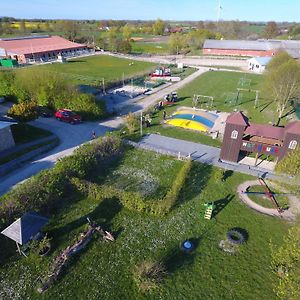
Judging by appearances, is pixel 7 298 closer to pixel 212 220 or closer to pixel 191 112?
pixel 212 220

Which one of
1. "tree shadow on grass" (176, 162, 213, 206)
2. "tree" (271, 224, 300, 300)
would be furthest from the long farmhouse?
"tree" (271, 224, 300, 300)

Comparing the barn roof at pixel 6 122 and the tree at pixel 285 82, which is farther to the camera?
the tree at pixel 285 82

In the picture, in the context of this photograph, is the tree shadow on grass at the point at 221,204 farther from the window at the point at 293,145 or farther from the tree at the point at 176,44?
the tree at the point at 176,44

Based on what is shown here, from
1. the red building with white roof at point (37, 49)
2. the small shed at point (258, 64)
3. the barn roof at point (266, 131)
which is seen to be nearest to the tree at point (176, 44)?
the red building with white roof at point (37, 49)

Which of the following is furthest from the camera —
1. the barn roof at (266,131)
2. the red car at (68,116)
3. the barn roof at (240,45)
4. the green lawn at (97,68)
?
the barn roof at (240,45)

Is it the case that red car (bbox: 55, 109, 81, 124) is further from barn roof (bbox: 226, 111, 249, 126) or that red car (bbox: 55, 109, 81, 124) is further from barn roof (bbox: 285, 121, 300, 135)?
barn roof (bbox: 285, 121, 300, 135)

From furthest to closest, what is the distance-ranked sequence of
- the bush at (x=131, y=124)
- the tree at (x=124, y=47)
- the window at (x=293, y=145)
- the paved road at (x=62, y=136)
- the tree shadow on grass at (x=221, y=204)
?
1. the tree at (x=124, y=47)
2. the bush at (x=131, y=124)
3. the paved road at (x=62, y=136)
4. the window at (x=293, y=145)
5. the tree shadow on grass at (x=221, y=204)

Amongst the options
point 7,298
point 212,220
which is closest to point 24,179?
point 7,298
